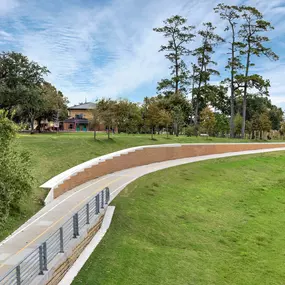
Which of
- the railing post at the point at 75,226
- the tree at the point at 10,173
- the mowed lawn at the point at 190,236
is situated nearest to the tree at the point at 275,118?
the mowed lawn at the point at 190,236

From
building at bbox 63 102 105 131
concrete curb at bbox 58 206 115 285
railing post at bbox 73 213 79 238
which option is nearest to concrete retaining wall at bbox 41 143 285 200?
concrete curb at bbox 58 206 115 285

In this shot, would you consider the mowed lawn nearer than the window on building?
Yes

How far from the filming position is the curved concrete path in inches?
424

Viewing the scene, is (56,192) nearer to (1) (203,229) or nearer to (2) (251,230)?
(1) (203,229)

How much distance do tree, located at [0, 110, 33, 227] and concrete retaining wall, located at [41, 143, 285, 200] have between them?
2.71 metres

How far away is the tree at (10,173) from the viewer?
1288 centimetres

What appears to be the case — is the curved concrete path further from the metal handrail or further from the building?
the building

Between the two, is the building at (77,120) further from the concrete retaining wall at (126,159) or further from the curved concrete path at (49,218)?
the curved concrete path at (49,218)

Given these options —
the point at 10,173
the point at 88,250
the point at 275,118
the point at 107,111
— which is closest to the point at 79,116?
the point at 107,111

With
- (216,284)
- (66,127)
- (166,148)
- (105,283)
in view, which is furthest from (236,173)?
(66,127)

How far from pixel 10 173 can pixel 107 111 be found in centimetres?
1836

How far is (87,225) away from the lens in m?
12.8

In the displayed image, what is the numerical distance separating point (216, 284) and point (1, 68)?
128ft

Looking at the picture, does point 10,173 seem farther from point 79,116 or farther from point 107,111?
point 79,116
